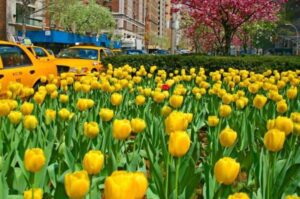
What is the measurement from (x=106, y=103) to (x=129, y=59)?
28.4ft

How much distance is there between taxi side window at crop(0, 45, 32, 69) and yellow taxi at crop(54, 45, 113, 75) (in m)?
4.14

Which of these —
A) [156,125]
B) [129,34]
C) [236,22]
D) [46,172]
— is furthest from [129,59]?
[129,34]

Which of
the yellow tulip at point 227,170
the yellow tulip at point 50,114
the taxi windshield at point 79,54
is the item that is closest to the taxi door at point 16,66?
the yellow tulip at point 50,114

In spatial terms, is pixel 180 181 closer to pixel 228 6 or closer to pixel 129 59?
pixel 129 59

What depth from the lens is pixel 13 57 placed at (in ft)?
30.5

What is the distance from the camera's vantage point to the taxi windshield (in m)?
15.8

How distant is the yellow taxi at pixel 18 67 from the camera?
8.70 m

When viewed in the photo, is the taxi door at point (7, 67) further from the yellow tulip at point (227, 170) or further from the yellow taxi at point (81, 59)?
the yellow tulip at point (227, 170)

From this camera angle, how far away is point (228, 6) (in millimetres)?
19125

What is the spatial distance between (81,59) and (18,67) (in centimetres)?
608

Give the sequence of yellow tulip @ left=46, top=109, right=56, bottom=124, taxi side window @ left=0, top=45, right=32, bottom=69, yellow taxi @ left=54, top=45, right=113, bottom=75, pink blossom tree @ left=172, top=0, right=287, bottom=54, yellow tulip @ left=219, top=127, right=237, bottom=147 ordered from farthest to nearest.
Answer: pink blossom tree @ left=172, top=0, right=287, bottom=54, yellow taxi @ left=54, top=45, right=113, bottom=75, taxi side window @ left=0, top=45, right=32, bottom=69, yellow tulip @ left=46, top=109, right=56, bottom=124, yellow tulip @ left=219, top=127, right=237, bottom=147

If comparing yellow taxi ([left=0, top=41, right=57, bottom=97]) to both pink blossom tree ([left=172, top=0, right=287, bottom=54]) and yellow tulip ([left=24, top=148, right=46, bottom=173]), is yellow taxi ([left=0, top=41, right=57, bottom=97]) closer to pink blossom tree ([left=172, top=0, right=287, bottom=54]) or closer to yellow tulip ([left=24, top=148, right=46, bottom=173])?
yellow tulip ([left=24, top=148, right=46, bottom=173])

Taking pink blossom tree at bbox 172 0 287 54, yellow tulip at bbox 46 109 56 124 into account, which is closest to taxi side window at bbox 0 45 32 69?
yellow tulip at bbox 46 109 56 124

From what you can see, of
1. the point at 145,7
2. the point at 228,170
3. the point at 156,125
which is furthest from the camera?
the point at 145,7
